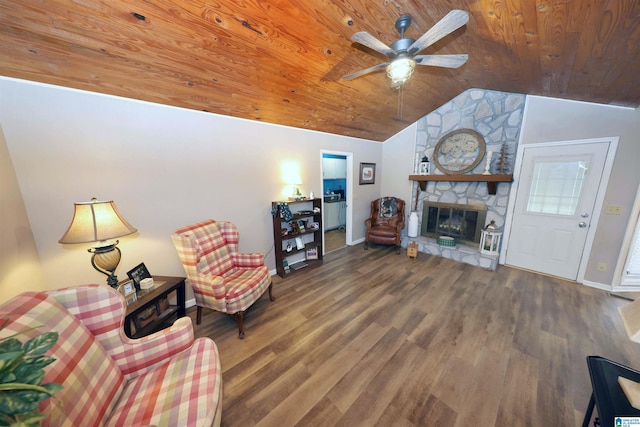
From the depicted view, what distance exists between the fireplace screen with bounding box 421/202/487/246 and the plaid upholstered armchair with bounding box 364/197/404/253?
53 centimetres

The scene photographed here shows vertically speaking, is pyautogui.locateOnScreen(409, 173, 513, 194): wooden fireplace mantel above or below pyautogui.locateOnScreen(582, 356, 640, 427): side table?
above

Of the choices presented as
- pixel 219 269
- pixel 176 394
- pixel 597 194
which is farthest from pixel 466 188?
pixel 176 394

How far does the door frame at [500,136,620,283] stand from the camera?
8.27 ft

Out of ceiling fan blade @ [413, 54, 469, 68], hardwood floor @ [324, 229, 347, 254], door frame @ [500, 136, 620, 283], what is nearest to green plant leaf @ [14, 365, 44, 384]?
ceiling fan blade @ [413, 54, 469, 68]

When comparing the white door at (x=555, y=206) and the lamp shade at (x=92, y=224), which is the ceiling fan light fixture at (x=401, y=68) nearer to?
the lamp shade at (x=92, y=224)

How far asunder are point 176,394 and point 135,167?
6.40 feet

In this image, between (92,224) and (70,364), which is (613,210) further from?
(92,224)

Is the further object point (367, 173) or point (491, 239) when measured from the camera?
point (367, 173)

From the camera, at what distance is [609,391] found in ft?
3.20

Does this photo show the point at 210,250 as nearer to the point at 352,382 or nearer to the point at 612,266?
the point at 352,382

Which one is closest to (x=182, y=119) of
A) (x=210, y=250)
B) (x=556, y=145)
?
(x=210, y=250)

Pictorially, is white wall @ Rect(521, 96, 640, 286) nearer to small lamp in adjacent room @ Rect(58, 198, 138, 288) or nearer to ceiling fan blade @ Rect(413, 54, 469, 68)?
ceiling fan blade @ Rect(413, 54, 469, 68)

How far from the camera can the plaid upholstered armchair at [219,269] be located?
194cm

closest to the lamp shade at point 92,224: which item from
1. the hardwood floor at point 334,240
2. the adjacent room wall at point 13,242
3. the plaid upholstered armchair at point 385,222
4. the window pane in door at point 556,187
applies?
the adjacent room wall at point 13,242
